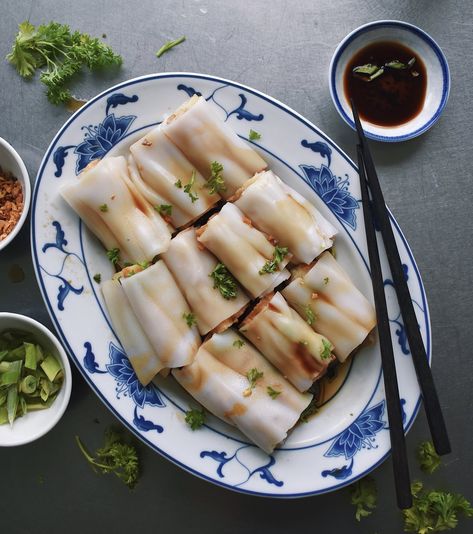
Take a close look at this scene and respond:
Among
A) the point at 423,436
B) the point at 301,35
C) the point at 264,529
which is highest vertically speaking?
the point at 301,35

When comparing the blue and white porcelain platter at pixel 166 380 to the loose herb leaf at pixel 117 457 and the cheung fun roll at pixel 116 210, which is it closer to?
the cheung fun roll at pixel 116 210

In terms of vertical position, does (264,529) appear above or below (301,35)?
below

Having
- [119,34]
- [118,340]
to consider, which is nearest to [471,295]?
[118,340]

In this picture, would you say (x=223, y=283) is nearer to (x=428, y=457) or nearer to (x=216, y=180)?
(x=216, y=180)

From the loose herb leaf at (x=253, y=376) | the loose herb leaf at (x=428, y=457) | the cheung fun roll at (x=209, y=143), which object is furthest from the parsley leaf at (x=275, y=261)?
the loose herb leaf at (x=428, y=457)

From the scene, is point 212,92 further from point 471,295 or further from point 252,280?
point 471,295

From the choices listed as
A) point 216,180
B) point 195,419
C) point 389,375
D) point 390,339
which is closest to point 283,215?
point 216,180

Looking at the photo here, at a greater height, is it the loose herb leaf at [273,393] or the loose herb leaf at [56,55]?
the loose herb leaf at [56,55]
